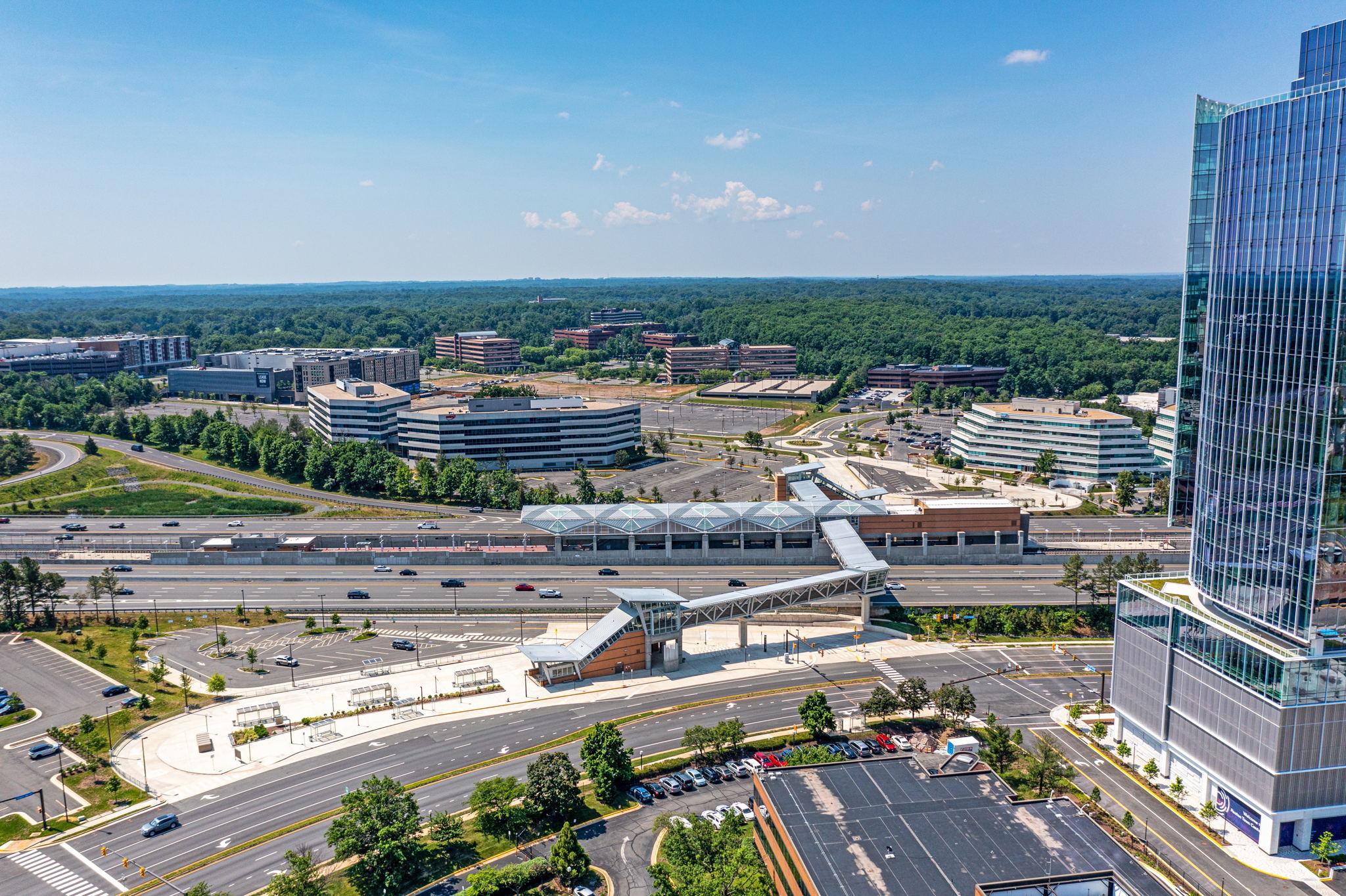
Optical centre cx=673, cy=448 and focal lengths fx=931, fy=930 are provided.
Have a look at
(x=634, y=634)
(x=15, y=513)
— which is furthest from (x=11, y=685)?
(x=15, y=513)

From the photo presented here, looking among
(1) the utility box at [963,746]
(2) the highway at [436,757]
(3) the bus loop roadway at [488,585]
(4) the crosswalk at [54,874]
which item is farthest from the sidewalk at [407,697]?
(1) the utility box at [963,746]

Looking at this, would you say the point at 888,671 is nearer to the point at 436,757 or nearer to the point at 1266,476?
the point at 1266,476

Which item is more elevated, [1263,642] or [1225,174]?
[1225,174]

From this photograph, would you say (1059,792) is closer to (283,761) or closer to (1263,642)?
(1263,642)

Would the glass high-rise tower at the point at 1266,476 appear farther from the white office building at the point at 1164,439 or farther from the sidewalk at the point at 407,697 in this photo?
the white office building at the point at 1164,439

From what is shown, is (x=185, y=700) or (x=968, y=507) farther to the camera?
(x=968, y=507)

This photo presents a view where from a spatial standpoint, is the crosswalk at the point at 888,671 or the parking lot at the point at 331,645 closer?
the crosswalk at the point at 888,671

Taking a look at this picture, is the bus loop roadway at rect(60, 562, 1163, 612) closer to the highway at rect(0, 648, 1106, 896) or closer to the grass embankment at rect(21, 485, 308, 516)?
the highway at rect(0, 648, 1106, 896)
